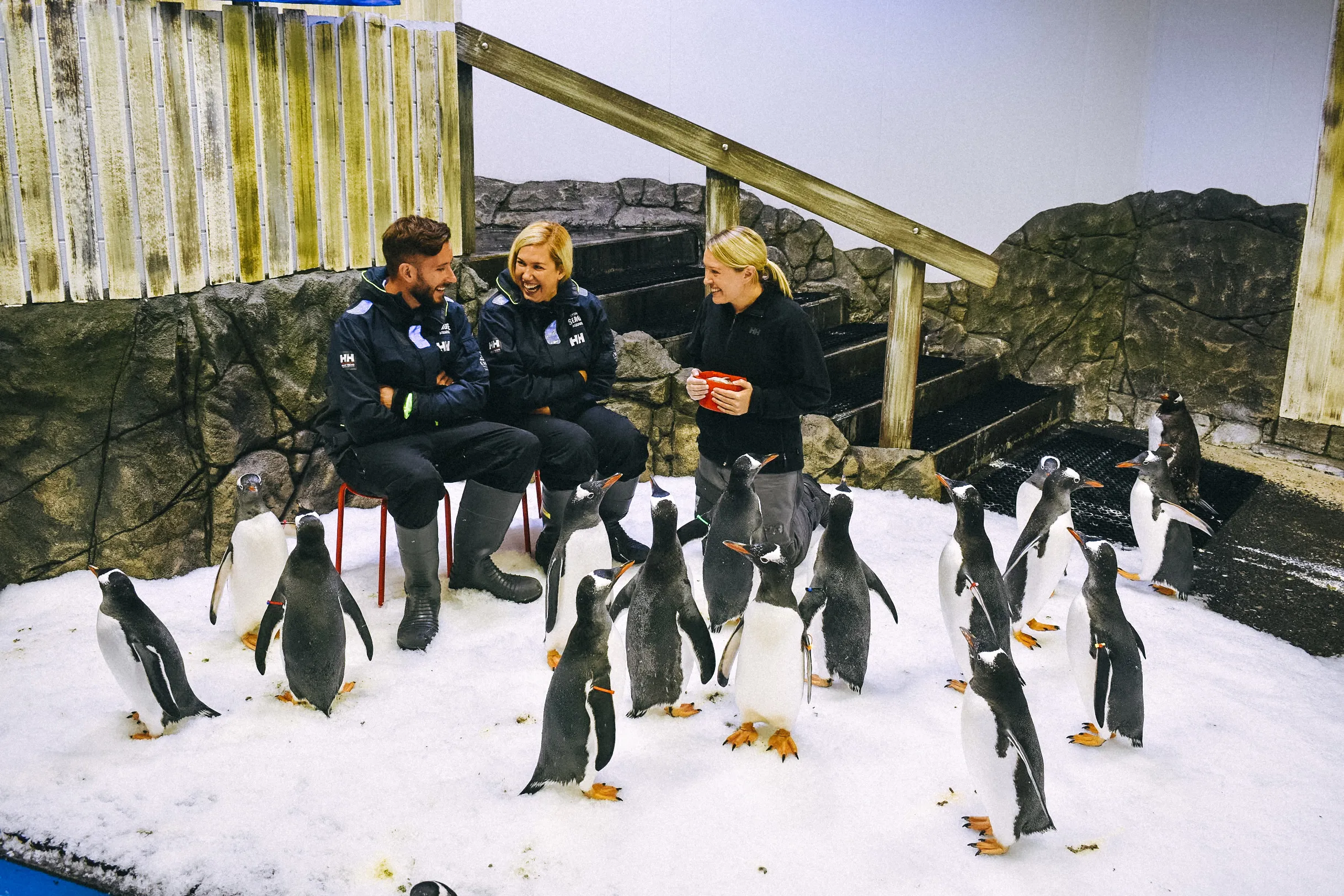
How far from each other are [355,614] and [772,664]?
1.17m

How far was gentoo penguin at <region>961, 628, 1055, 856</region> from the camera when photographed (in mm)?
2451

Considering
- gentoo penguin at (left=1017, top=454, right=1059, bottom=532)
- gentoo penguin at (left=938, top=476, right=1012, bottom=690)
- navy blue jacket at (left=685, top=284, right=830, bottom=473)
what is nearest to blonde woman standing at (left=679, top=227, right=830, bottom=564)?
navy blue jacket at (left=685, top=284, right=830, bottom=473)

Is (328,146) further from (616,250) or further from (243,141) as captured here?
(616,250)

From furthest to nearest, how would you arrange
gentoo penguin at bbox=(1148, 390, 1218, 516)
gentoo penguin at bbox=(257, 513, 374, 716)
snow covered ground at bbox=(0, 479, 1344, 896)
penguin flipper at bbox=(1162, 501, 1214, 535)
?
gentoo penguin at bbox=(1148, 390, 1218, 516)
penguin flipper at bbox=(1162, 501, 1214, 535)
gentoo penguin at bbox=(257, 513, 374, 716)
snow covered ground at bbox=(0, 479, 1344, 896)

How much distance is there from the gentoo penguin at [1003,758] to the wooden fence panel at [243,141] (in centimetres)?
285

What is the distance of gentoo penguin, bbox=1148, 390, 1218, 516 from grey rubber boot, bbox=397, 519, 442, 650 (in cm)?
341

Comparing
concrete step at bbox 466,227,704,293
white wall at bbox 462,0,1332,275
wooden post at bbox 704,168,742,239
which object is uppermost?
white wall at bbox 462,0,1332,275

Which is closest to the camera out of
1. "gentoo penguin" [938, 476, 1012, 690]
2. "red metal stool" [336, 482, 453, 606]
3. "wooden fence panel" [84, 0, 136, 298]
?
"gentoo penguin" [938, 476, 1012, 690]

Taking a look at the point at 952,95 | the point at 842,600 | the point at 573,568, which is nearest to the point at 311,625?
the point at 573,568

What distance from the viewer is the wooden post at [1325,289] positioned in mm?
3029

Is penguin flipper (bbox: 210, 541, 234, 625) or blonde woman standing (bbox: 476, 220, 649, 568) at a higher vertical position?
blonde woman standing (bbox: 476, 220, 649, 568)

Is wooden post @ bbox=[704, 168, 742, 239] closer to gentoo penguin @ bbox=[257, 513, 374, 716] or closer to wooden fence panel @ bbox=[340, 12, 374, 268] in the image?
wooden fence panel @ bbox=[340, 12, 374, 268]

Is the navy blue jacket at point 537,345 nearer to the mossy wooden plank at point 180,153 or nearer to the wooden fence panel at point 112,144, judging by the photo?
the mossy wooden plank at point 180,153

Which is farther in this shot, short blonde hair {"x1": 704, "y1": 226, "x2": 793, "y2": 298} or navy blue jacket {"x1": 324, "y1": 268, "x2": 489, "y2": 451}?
short blonde hair {"x1": 704, "y1": 226, "x2": 793, "y2": 298}
